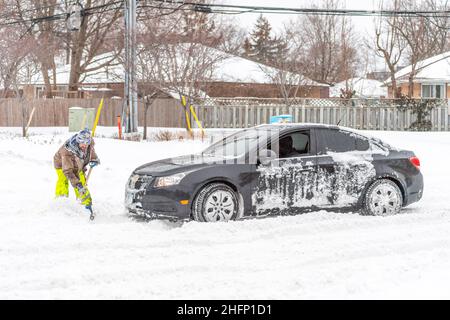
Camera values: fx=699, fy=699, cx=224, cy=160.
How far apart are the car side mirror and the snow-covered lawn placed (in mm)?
834

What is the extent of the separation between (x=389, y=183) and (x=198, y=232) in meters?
3.38

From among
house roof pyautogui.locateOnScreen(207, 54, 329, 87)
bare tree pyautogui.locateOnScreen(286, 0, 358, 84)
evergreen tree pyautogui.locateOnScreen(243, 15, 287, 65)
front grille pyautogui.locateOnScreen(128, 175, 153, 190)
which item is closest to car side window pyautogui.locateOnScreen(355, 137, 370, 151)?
front grille pyautogui.locateOnScreen(128, 175, 153, 190)

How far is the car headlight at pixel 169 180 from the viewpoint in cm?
921

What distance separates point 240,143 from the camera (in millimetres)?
10281

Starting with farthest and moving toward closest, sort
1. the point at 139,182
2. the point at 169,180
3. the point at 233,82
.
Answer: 1. the point at 233,82
2. the point at 139,182
3. the point at 169,180

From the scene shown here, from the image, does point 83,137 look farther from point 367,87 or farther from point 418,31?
point 367,87

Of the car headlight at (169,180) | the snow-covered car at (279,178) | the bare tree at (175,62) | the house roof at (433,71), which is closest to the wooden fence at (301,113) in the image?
the bare tree at (175,62)

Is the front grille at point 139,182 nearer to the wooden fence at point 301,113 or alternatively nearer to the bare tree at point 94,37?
the wooden fence at point 301,113

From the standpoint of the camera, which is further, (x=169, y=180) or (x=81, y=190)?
(x=81, y=190)

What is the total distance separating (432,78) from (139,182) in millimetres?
33202

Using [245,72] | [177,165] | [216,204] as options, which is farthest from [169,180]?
[245,72]

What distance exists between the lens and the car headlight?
Result: 9.21 meters

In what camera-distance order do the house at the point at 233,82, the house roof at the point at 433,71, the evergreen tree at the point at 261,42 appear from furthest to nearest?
the evergreen tree at the point at 261,42, the house roof at the point at 433,71, the house at the point at 233,82

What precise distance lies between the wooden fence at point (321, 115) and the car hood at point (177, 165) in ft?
72.6
